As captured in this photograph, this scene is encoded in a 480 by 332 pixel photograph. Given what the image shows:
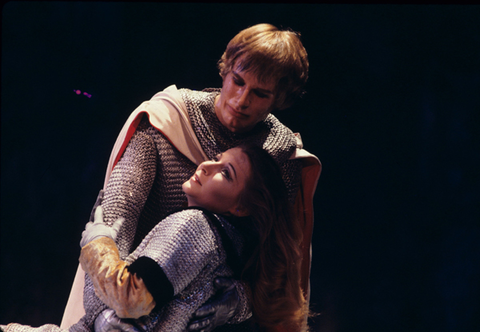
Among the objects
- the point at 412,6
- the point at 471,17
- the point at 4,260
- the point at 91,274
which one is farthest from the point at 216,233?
the point at 471,17

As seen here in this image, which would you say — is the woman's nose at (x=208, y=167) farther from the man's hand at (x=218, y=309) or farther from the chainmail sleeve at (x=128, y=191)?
the man's hand at (x=218, y=309)

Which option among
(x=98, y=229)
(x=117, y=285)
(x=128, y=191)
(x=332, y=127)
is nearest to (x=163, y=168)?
(x=128, y=191)

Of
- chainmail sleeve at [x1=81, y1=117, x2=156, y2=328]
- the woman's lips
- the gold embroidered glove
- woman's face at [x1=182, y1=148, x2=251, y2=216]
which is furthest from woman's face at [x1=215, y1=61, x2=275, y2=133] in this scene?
the gold embroidered glove

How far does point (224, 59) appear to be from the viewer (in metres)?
2.25

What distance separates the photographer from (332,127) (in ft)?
9.32

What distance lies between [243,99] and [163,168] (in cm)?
53

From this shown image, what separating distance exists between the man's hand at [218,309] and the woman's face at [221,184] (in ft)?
1.07

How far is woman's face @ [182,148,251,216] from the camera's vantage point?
1944 mm

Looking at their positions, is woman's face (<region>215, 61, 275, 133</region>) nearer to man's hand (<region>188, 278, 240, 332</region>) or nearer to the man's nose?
the man's nose

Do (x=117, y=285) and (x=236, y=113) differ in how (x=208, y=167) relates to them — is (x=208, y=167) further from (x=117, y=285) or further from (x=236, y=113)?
(x=117, y=285)

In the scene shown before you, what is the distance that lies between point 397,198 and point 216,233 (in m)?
1.47

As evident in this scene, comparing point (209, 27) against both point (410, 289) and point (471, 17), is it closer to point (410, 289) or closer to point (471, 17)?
point (471, 17)

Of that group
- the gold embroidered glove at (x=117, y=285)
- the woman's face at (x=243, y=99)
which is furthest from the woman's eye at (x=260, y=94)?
the gold embroidered glove at (x=117, y=285)

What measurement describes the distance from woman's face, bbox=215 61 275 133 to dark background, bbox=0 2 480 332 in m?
0.70
